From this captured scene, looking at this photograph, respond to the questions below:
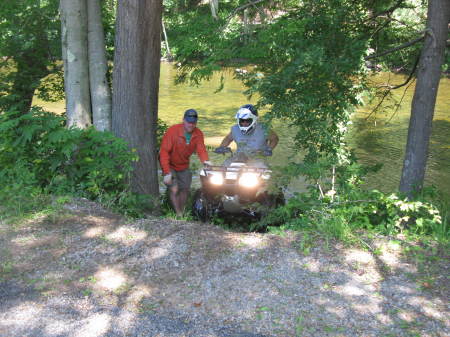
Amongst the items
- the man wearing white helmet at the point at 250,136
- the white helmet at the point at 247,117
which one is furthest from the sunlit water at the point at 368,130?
the white helmet at the point at 247,117

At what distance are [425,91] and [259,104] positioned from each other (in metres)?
2.16

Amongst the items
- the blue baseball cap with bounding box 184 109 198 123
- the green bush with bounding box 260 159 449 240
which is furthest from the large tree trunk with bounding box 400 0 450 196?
the blue baseball cap with bounding box 184 109 198 123

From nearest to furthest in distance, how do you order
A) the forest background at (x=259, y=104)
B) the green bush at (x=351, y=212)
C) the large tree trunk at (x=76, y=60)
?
the green bush at (x=351, y=212) < the forest background at (x=259, y=104) < the large tree trunk at (x=76, y=60)

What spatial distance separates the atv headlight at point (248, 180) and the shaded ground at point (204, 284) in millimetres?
1229

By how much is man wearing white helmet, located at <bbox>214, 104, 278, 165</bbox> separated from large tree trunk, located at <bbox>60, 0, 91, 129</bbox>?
2231mm

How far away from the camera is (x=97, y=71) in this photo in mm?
7512

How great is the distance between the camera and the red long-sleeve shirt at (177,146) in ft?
24.8

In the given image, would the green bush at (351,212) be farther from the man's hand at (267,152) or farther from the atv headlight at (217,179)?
the man's hand at (267,152)

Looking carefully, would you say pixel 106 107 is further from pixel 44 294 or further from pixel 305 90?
pixel 44 294

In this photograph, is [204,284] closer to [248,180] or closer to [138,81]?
[248,180]

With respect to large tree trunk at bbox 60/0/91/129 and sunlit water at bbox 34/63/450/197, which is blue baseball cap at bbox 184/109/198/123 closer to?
sunlit water at bbox 34/63/450/197

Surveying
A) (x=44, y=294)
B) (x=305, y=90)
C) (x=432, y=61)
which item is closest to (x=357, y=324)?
(x=44, y=294)

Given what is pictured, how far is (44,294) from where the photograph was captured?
13.0 feet

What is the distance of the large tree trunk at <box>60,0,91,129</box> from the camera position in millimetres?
7285
